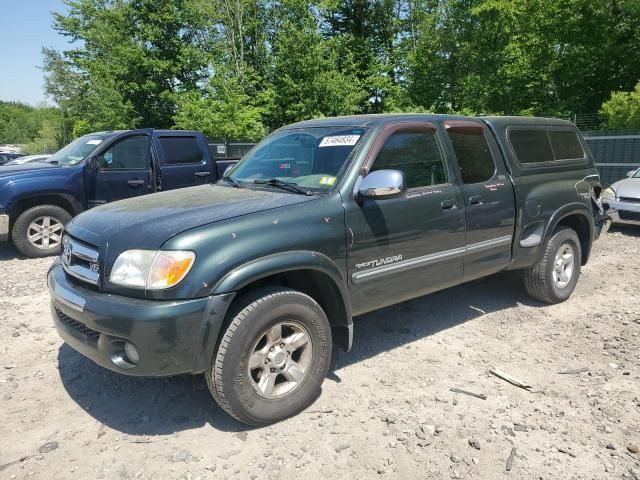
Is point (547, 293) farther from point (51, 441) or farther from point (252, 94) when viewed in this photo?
point (252, 94)

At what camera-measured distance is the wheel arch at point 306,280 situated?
2.82 meters

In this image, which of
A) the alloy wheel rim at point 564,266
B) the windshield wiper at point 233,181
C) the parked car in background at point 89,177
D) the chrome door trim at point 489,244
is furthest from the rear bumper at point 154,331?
the parked car in background at point 89,177

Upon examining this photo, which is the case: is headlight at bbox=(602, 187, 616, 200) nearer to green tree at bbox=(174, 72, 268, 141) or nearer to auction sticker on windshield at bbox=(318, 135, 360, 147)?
auction sticker on windshield at bbox=(318, 135, 360, 147)

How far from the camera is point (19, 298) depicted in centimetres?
554

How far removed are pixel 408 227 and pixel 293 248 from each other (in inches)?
40.7

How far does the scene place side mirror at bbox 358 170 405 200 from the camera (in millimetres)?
3229

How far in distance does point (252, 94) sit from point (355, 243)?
25581mm

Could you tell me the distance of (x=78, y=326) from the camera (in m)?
3.05

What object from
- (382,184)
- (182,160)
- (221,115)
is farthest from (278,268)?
(221,115)

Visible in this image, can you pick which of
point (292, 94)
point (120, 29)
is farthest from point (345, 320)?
point (120, 29)

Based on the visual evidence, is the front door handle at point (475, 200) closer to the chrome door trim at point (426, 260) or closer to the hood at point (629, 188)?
the chrome door trim at point (426, 260)

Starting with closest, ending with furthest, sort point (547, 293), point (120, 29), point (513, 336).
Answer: point (513, 336)
point (547, 293)
point (120, 29)

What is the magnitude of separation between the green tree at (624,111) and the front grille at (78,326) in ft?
51.0

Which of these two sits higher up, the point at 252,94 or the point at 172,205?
the point at 252,94
